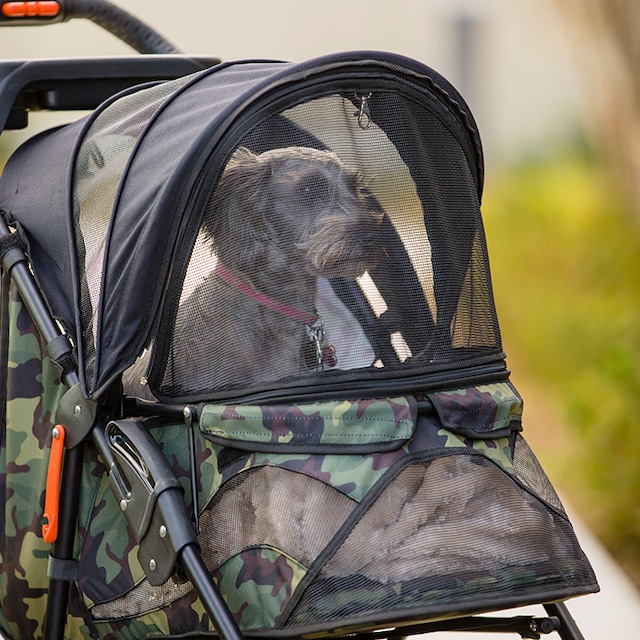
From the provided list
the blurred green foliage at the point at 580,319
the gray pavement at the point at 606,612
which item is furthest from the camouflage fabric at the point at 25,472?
the blurred green foliage at the point at 580,319

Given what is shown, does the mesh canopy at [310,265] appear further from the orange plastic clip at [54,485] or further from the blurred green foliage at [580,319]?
the blurred green foliage at [580,319]

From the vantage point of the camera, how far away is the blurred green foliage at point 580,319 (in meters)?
4.99

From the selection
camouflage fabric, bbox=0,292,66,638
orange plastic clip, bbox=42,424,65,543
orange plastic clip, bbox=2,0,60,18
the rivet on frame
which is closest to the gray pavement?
camouflage fabric, bbox=0,292,66,638

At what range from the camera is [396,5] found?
15000 millimetres

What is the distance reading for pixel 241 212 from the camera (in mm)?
1849

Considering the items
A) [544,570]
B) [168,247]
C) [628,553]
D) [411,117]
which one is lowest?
[628,553]

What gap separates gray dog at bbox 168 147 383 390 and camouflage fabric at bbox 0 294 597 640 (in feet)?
0.34

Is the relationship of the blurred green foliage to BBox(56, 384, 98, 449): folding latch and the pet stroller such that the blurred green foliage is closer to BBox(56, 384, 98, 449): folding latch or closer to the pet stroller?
the pet stroller

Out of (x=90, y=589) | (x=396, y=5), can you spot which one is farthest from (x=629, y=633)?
(x=396, y=5)

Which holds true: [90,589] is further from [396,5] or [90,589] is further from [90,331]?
[396,5]

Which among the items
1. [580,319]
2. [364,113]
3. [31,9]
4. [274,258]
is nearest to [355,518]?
[274,258]

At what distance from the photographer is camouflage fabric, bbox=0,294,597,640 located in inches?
66.5

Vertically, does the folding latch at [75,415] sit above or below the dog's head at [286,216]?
below

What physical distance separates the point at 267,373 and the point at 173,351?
0.21 metres
